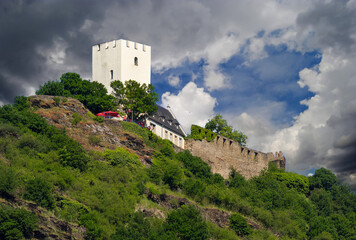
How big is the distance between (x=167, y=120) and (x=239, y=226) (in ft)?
86.7

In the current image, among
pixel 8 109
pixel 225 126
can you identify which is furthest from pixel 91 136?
pixel 225 126

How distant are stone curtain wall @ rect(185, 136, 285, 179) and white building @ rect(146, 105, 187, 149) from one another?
9.56ft

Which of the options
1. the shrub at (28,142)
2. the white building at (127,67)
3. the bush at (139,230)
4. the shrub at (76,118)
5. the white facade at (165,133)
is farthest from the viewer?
the white building at (127,67)

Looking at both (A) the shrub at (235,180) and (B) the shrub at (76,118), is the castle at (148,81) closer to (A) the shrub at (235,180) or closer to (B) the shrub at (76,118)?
(A) the shrub at (235,180)

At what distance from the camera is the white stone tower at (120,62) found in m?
72.0

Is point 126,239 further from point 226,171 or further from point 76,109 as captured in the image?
point 226,171

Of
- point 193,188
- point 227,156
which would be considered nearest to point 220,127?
point 227,156

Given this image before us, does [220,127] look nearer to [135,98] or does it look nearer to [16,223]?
[135,98]

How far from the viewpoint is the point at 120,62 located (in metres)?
72.0

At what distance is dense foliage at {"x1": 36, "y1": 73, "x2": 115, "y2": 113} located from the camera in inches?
2549

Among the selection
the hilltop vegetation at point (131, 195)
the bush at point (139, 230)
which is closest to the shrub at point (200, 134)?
the hilltop vegetation at point (131, 195)

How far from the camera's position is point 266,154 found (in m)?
84.2

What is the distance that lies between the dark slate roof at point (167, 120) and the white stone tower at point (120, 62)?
204 inches

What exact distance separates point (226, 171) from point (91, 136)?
24.9m
